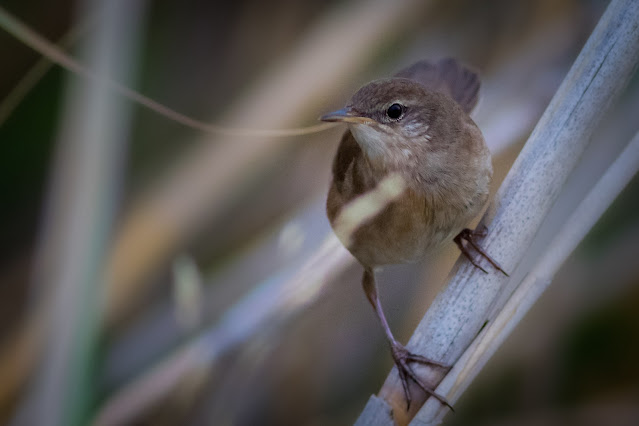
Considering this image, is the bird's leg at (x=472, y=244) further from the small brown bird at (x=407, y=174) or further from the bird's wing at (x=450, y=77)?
the bird's wing at (x=450, y=77)

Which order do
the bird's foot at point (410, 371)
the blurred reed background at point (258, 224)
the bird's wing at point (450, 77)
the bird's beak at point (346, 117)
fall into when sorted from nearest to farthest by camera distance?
the bird's foot at point (410, 371) → the bird's beak at point (346, 117) → the blurred reed background at point (258, 224) → the bird's wing at point (450, 77)

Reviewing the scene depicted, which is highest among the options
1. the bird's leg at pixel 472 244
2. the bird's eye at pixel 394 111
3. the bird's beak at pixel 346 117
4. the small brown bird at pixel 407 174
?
the bird's beak at pixel 346 117

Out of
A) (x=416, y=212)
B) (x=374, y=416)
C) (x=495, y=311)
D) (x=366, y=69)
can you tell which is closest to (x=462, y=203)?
(x=416, y=212)

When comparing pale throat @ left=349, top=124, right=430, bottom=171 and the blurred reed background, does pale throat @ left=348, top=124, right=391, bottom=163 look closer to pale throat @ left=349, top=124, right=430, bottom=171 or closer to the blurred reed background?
pale throat @ left=349, top=124, right=430, bottom=171

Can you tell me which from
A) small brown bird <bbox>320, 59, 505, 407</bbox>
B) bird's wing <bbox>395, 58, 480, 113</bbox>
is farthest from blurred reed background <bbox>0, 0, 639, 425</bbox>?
small brown bird <bbox>320, 59, 505, 407</bbox>

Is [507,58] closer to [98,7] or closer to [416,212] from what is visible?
[416,212]

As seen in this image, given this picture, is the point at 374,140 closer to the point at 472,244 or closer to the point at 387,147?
the point at 387,147

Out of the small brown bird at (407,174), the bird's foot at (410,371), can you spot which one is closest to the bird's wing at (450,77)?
the small brown bird at (407,174)
